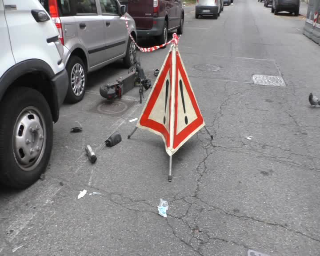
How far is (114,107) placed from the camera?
230 inches

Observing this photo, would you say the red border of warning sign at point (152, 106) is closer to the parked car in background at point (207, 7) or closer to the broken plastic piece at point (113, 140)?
the broken plastic piece at point (113, 140)

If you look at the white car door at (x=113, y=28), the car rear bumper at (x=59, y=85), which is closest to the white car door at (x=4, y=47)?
the car rear bumper at (x=59, y=85)

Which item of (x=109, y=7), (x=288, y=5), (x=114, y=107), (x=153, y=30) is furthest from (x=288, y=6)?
(x=114, y=107)

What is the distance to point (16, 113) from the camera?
3.10 meters

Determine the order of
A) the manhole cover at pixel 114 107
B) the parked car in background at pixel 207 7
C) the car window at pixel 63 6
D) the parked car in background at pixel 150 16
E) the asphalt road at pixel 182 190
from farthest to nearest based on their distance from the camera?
the parked car in background at pixel 207 7 → the parked car in background at pixel 150 16 → the manhole cover at pixel 114 107 → the car window at pixel 63 6 → the asphalt road at pixel 182 190

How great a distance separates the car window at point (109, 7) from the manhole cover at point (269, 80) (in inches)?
143

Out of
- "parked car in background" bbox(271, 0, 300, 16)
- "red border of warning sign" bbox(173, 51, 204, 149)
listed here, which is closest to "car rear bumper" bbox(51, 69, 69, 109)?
"red border of warning sign" bbox(173, 51, 204, 149)

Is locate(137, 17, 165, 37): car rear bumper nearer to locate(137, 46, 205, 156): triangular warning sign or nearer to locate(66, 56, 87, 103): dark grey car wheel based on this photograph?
locate(66, 56, 87, 103): dark grey car wheel

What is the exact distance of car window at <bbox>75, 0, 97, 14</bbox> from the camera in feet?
19.3

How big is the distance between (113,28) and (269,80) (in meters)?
3.86

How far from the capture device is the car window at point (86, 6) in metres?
5.88

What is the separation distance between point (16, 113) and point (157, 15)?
825 centimetres

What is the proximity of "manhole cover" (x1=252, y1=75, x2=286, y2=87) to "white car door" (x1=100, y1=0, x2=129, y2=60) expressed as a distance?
329cm

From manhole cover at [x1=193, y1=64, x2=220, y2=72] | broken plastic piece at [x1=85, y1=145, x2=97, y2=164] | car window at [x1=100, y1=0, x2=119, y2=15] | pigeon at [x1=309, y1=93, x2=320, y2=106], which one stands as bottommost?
manhole cover at [x1=193, y1=64, x2=220, y2=72]
